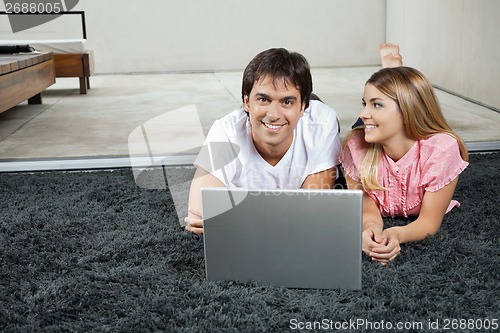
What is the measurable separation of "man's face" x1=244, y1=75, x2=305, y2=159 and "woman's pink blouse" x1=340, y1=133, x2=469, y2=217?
0.23 metres

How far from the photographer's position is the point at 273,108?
145 centimetres

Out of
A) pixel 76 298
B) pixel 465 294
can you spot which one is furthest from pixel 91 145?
pixel 465 294

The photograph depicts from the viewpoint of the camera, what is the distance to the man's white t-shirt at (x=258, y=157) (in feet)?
5.22

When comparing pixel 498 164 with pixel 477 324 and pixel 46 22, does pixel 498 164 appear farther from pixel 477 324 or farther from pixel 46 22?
pixel 46 22

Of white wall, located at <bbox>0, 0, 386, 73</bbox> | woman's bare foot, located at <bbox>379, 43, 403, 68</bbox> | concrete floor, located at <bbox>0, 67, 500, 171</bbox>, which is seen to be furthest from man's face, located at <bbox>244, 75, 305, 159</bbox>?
white wall, located at <bbox>0, 0, 386, 73</bbox>

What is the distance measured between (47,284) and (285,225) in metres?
0.55

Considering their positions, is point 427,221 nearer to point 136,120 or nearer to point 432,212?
point 432,212

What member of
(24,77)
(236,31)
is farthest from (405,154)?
(236,31)

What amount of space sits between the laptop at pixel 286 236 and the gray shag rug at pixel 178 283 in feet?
0.12

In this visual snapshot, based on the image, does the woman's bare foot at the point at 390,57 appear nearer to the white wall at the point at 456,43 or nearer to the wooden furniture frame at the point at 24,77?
the white wall at the point at 456,43

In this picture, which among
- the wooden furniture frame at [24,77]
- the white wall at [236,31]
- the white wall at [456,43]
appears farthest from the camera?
the white wall at [236,31]

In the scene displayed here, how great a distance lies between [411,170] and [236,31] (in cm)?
439

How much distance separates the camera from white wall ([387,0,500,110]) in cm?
340

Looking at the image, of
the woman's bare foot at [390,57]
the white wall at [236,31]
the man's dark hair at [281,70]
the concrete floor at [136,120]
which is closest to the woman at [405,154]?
the man's dark hair at [281,70]
